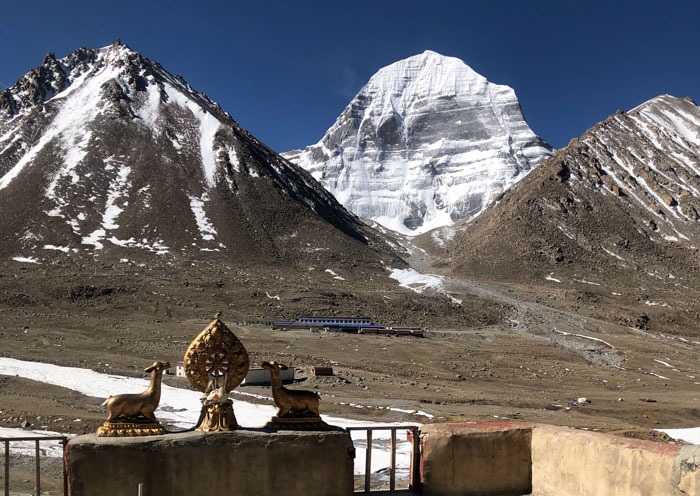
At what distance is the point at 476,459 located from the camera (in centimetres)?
765

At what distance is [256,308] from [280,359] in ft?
67.2

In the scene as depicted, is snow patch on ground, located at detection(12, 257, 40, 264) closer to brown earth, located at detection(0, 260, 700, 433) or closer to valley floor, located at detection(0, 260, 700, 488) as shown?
brown earth, located at detection(0, 260, 700, 433)

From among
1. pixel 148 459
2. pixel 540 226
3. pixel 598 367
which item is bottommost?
pixel 598 367

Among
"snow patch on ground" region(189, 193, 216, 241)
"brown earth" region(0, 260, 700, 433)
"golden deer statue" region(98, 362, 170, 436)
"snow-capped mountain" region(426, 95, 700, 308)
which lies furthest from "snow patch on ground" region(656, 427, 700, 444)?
"snow patch on ground" region(189, 193, 216, 241)

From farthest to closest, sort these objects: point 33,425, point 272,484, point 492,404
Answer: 1. point 492,404
2. point 33,425
3. point 272,484

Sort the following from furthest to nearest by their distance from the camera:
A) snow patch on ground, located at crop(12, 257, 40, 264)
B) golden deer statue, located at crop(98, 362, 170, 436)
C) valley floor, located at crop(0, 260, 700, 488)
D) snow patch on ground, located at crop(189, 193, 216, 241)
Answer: snow patch on ground, located at crop(189, 193, 216, 241) → snow patch on ground, located at crop(12, 257, 40, 264) → valley floor, located at crop(0, 260, 700, 488) → golden deer statue, located at crop(98, 362, 170, 436)

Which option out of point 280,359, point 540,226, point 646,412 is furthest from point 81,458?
point 540,226

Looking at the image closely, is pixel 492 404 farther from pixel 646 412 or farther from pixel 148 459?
pixel 148 459

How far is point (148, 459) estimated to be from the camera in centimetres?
625

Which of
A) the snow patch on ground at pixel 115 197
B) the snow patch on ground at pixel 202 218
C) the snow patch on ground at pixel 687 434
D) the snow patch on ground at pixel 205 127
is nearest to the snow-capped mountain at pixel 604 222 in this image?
the snow patch on ground at pixel 202 218

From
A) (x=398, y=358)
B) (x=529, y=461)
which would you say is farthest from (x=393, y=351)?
(x=529, y=461)

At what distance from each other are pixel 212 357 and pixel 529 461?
416 centimetres

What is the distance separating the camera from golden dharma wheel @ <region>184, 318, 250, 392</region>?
666 cm

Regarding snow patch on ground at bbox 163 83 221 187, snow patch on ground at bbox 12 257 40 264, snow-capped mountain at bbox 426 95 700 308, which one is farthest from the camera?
snow patch on ground at bbox 163 83 221 187
